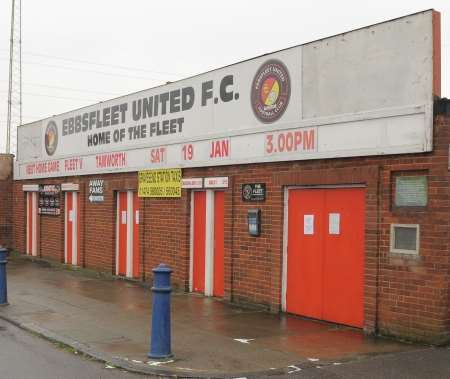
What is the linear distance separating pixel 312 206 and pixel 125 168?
6.28 metres

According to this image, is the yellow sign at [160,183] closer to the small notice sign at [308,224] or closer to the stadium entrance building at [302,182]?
the stadium entrance building at [302,182]

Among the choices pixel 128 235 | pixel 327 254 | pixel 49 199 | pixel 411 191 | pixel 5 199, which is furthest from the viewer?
pixel 5 199

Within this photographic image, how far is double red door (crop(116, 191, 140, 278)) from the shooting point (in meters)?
15.1

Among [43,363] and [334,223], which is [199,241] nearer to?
[334,223]

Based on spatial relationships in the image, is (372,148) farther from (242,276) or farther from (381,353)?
(242,276)

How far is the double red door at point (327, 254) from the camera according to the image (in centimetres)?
947

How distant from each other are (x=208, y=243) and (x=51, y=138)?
8.66 meters

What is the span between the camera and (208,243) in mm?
12562

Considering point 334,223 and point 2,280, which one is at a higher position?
point 334,223

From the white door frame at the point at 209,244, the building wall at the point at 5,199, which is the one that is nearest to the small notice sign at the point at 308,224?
the white door frame at the point at 209,244

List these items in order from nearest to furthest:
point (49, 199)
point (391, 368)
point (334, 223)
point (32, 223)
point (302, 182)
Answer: point (391, 368) < point (334, 223) < point (302, 182) < point (49, 199) < point (32, 223)

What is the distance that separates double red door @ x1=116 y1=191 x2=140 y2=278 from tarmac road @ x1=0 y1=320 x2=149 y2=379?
6313 mm

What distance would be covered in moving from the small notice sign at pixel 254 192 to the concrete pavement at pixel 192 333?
6.39 ft

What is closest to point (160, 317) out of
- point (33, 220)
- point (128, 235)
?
point (128, 235)
